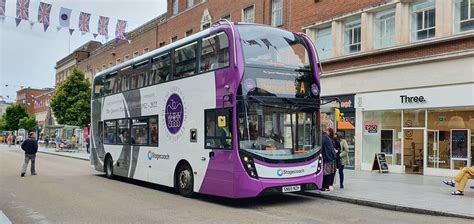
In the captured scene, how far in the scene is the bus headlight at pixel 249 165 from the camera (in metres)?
9.91

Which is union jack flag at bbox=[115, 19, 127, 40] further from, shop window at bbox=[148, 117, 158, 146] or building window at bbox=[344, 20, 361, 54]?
shop window at bbox=[148, 117, 158, 146]

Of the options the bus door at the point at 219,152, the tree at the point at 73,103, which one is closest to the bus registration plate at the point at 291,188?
the bus door at the point at 219,152

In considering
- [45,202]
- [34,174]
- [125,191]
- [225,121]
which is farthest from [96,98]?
[225,121]

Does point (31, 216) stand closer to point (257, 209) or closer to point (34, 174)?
point (257, 209)

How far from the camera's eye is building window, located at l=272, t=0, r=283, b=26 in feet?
82.3

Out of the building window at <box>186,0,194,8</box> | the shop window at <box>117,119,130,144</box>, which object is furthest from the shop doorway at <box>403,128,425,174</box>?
the building window at <box>186,0,194,8</box>

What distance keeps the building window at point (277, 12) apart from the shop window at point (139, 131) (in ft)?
41.4

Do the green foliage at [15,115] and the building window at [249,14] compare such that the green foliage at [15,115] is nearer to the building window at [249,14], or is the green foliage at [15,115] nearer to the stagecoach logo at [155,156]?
the building window at [249,14]

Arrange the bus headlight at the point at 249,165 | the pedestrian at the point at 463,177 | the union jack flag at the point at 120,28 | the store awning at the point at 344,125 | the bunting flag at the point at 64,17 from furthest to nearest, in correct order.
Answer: the union jack flag at the point at 120,28
the bunting flag at the point at 64,17
the store awning at the point at 344,125
the pedestrian at the point at 463,177
the bus headlight at the point at 249,165

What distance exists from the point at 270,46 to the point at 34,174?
1204 centimetres

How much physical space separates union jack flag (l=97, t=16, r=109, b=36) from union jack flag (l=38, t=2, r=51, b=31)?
3.72 meters

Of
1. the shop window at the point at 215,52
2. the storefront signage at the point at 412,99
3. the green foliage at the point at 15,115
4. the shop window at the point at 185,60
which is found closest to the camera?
the shop window at the point at 215,52

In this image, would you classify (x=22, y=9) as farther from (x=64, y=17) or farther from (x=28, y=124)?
(x=28, y=124)

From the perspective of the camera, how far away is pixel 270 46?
1076 centimetres
